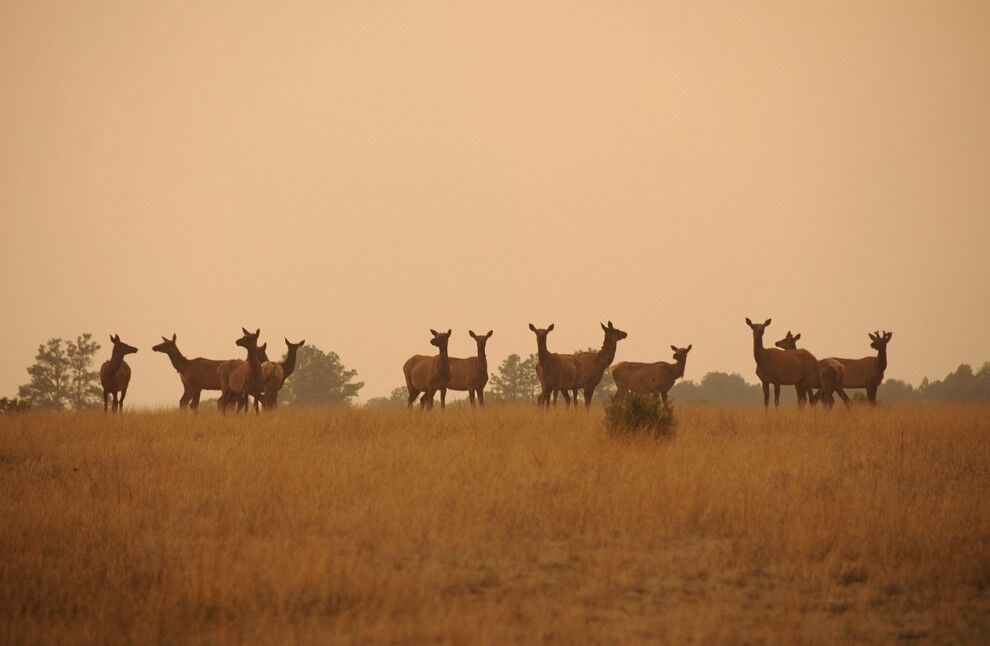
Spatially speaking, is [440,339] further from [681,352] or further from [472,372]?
[681,352]

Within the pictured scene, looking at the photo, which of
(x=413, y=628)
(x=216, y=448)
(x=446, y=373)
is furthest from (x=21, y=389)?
(x=413, y=628)

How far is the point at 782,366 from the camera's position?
2620 cm

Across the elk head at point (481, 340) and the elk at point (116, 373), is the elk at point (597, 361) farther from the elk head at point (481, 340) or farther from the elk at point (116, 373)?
the elk at point (116, 373)

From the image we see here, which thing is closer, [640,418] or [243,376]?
[640,418]

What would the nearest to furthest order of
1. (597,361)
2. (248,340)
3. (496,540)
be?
(496,540)
(248,340)
(597,361)

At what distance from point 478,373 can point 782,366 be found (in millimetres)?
8494

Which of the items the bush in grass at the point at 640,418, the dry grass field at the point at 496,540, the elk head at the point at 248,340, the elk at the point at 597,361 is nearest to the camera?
the dry grass field at the point at 496,540

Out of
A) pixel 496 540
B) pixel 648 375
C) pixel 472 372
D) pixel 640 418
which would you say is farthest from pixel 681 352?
pixel 496 540

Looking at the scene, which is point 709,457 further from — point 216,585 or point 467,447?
point 216,585

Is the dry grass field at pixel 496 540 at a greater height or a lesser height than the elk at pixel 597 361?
lesser

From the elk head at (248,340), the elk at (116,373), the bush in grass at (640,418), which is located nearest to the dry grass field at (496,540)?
the bush in grass at (640,418)

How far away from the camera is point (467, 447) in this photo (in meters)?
15.1

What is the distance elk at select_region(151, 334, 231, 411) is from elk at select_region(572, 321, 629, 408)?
10563 millimetres

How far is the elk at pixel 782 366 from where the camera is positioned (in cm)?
2605
